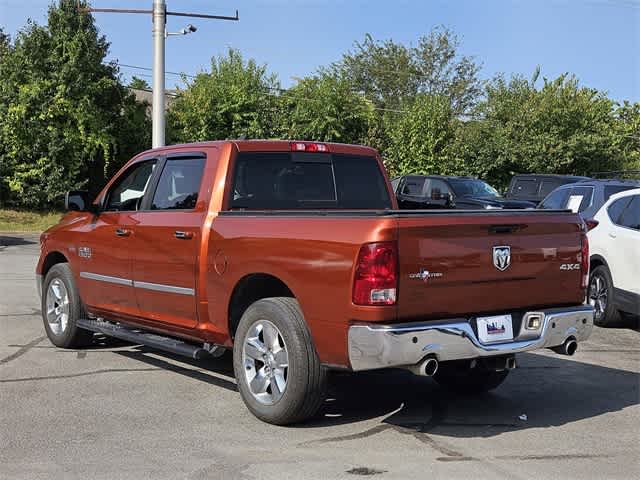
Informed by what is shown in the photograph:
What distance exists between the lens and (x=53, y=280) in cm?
834

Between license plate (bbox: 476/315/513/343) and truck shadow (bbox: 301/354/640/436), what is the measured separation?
2.10ft

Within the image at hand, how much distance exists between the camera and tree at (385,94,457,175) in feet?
116

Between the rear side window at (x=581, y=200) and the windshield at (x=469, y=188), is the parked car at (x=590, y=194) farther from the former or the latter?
the windshield at (x=469, y=188)

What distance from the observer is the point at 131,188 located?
762cm

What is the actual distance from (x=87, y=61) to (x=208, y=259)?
2393 cm

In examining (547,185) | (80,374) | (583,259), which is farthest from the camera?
(547,185)

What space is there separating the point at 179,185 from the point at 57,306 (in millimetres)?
2284

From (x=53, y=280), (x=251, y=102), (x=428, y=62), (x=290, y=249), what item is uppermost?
(x=428, y=62)

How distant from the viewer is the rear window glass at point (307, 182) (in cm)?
652

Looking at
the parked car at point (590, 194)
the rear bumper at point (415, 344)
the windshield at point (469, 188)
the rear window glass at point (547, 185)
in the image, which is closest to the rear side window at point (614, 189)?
the parked car at point (590, 194)

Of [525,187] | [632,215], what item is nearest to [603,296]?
[632,215]

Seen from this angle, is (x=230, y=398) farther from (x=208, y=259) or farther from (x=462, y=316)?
(x=462, y=316)

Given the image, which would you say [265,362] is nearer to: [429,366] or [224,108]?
[429,366]

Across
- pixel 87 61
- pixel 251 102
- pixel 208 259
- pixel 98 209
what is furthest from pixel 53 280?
pixel 251 102
